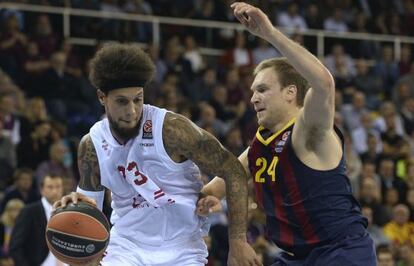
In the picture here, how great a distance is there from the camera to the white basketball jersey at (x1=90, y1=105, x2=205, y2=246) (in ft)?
21.9

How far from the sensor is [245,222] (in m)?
6.66

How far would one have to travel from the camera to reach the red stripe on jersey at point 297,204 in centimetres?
625

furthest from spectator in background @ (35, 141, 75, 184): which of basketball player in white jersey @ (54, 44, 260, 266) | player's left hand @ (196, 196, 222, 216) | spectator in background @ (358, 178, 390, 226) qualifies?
player's left hand @ (196, 196, 222, 216)

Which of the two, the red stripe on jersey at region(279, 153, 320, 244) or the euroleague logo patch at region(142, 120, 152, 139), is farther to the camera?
the euroleague logo patch at region(142, 120, 152, 139)

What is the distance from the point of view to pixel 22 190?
12375 mm

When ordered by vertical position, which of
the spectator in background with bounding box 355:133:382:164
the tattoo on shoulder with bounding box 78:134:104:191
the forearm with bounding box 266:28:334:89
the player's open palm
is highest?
the player's open palm

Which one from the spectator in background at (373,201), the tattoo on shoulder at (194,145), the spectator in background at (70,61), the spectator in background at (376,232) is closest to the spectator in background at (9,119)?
the spectator in background at (70,61)

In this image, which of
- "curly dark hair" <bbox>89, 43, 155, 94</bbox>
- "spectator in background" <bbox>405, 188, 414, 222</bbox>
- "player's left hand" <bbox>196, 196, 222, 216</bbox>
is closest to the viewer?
"curly dark hair" <bbox>89, 43, 155, 94</bbox>

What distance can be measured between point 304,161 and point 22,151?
7805mm

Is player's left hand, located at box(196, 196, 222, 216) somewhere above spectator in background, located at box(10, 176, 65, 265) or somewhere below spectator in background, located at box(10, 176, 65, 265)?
above

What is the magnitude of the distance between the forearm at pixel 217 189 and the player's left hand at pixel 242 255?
0.54m

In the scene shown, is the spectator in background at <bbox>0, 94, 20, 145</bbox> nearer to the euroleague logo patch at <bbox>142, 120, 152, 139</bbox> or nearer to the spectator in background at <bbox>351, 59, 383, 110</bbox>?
the euroleague logo patch at <bbox>142, 120, 152, 139</bbox>

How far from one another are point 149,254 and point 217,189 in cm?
70

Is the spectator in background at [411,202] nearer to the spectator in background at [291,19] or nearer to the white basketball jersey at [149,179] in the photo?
the spectator in background at [291,19]
